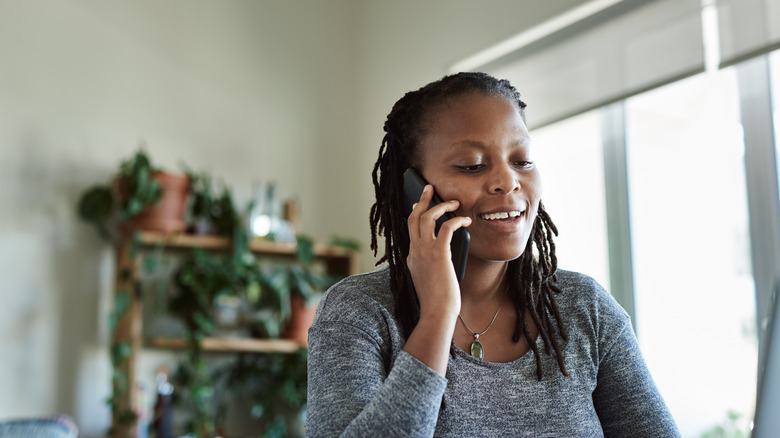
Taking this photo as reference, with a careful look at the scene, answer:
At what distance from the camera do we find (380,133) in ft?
12.6

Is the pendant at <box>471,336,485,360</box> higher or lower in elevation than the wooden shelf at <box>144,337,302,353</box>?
higher

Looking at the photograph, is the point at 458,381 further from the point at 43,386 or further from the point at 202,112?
the point at 202,112

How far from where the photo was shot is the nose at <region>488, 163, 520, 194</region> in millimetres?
1041

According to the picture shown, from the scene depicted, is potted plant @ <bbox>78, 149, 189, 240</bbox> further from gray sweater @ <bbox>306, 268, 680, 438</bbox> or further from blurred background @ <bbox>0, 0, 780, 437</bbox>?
gray sweater @ <bbox>306, 268, 680, 438</bbox>

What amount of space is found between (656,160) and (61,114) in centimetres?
227

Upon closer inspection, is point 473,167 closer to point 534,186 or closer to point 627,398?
point 534,186

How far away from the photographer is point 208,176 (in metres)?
3.39

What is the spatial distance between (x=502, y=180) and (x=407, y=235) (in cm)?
19

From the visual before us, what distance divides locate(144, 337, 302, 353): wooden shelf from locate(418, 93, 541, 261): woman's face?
216cm

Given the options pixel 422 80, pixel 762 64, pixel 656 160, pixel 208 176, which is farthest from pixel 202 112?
pixel 762 64

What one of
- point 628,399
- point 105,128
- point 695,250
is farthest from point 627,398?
point 105,128

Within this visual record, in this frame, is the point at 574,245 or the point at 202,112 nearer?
the point at 574,245

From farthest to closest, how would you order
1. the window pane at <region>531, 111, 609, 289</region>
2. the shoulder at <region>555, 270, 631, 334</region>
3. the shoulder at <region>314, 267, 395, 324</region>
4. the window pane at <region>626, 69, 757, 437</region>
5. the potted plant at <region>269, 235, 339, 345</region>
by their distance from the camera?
1. the potted plant at <region>269, 235, 339, 345</region>
2. the window pane at <region>531, 111, 609, 289</region>
3. the window pane at <region>626, 69, 757, 437</region>
4. the shoulder at <region>555, 270, 631, 334</region>
5. the shoulder at <region>314, 267, 395, 324</region>

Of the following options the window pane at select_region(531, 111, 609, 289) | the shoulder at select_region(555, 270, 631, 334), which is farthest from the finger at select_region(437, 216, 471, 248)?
the window pane at select_region(531, 111, 609, 289)
